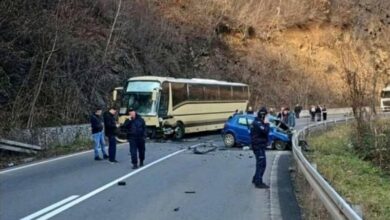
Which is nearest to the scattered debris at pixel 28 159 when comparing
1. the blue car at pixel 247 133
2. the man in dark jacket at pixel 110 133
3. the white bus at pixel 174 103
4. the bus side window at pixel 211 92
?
the man in dark jacket at pixel 110 133

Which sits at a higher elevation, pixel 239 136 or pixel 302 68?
pixel 302 68

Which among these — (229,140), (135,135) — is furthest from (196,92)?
(135,135)

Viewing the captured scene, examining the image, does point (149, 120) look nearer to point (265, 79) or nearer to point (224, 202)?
point (224, 202)

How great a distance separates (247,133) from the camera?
26812mm

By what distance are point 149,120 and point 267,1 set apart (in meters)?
44.6

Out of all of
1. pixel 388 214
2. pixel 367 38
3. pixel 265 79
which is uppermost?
pixel 367 38

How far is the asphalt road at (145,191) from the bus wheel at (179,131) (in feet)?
42.9

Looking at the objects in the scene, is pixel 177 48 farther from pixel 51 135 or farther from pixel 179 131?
pixel 51 135

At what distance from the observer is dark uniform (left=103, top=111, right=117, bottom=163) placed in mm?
18342

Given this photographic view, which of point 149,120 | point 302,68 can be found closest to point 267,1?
point 302,68

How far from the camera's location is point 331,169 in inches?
645

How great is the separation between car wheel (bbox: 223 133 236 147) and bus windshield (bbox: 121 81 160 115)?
16.8ft

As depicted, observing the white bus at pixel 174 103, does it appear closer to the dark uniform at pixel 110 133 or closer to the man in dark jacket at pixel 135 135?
the dark uniform at pixel 110 133

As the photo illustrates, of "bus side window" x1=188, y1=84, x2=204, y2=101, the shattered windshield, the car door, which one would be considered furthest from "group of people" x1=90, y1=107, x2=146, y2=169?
"bus side window" x1=188, y1=84, x2=204, y2=101
